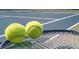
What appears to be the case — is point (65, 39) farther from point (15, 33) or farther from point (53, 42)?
point (15, 33)

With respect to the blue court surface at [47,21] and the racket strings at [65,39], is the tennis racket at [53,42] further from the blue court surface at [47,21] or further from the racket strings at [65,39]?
the blue court surface at [47,21]

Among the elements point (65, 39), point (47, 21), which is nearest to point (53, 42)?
point (65, 39)

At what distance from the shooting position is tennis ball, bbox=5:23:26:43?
0.49m

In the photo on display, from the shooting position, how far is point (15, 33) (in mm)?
493

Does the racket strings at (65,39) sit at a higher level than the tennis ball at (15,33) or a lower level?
lower

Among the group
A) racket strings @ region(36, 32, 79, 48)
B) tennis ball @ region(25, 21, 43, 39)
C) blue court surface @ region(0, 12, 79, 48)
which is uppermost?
tennis ball @ region(25, 21, 43, 39)

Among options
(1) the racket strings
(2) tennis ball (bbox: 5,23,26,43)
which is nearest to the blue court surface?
(1) the racket strings

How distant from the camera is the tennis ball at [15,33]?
1.59 ft

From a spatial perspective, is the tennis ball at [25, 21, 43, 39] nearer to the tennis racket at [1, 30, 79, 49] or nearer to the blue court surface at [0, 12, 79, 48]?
the tennis racket at [1, 30, 79, 49]

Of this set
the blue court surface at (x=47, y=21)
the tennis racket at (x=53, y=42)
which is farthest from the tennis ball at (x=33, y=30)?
the blue court surface at (x=47, y=21)

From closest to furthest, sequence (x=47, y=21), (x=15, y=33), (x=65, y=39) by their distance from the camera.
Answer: (x=15, y=33)
(x=65, y=39)
(x=47, y=21)
